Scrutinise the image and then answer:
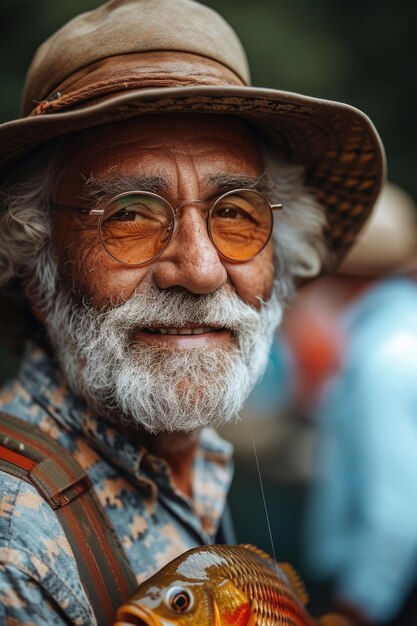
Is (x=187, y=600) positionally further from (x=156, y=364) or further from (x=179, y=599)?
(x=156, y=364)

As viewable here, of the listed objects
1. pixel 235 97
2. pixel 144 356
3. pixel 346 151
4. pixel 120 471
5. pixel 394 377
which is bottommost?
pixel 394 377

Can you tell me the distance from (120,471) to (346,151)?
1071mm

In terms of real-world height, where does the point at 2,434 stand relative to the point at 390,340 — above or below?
above

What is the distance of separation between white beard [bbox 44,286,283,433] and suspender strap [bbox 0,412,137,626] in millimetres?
205

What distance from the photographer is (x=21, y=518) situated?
135 centimetres

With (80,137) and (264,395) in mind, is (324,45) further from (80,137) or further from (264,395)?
(80,137)

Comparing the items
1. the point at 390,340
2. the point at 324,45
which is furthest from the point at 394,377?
the point at 324,45

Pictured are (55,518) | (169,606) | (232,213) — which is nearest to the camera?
(169,606)

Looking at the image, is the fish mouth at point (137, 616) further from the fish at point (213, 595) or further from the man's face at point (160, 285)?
the man's face at point (160, 285)

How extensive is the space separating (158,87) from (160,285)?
449 millimetres

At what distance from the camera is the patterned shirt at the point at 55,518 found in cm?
130

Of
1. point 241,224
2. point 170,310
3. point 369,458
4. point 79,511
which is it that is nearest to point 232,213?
point 241,224

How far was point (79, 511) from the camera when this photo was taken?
1471mm

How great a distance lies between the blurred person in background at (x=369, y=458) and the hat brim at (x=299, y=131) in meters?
0.39
